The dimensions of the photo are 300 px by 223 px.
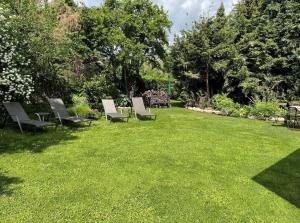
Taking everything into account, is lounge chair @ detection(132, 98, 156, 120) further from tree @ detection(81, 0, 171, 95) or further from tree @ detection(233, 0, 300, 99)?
tree @ detection(233, 0, 300, 99)

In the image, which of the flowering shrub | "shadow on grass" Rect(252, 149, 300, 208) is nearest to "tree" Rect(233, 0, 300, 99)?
"shadow on grass" Rect(252, 149, 300, 208)

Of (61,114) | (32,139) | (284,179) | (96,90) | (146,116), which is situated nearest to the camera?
(284,179)

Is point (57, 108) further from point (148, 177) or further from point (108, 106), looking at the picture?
point (148, 177)

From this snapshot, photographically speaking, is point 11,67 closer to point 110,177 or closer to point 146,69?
point 110,177

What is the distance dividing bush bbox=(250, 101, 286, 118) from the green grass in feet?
14.6

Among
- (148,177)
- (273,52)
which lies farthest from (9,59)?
(273,52)

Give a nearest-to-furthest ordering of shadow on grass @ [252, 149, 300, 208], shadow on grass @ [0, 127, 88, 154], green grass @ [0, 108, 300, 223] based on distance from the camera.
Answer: green grass @ [0, 108, 300, 223] → shadow on grass @ [252, 149, 300, 208] → shadow on grass @ [0, 127, 88, 154]

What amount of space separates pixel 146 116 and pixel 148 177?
8817mm

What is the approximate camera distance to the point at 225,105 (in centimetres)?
1873

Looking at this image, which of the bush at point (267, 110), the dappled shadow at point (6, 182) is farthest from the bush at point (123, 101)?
the dappled shadow at point (6, 182)

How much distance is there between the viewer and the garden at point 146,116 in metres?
5.96

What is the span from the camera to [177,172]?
746 centimetres

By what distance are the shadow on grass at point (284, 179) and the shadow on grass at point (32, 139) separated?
5.87 metres

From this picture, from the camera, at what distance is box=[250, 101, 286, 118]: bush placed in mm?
16266
